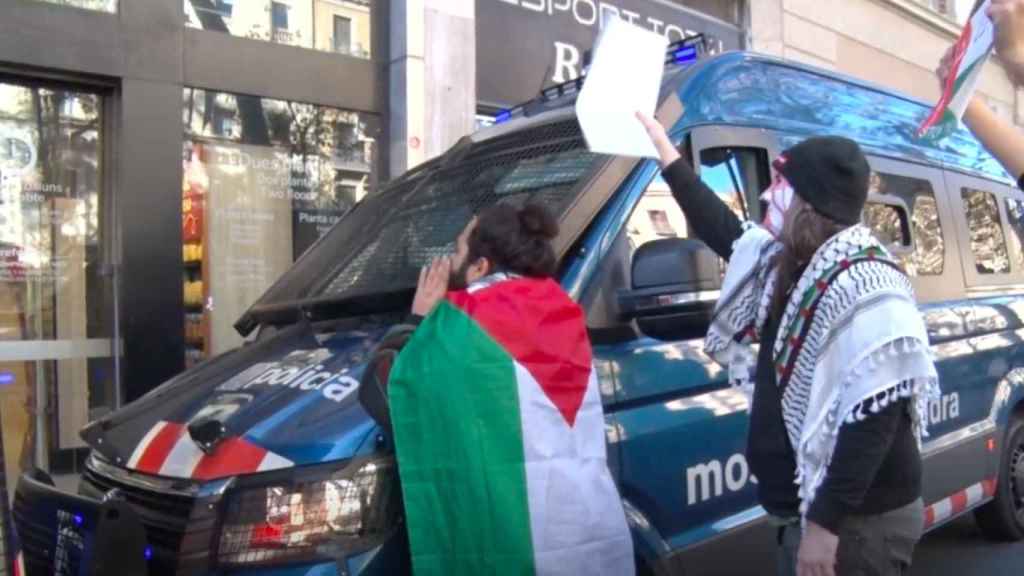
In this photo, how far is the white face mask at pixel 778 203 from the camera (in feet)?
8.11

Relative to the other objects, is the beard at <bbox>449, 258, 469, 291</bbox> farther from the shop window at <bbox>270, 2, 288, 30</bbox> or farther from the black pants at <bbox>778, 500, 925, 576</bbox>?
the shop window at <bbox>270, 2, 288, 30</bbox>

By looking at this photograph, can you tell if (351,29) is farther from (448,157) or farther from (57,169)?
(448,157)

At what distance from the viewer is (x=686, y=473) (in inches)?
123

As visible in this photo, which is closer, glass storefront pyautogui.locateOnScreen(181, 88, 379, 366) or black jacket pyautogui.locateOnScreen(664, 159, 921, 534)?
black jacket pyautogui.locateOnScreen(664, 159, 921, 534)

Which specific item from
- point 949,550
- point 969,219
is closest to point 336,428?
point 969,219

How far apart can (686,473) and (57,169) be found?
5.50 metres

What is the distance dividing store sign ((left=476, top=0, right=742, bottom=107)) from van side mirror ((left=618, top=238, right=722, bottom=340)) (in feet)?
19.8

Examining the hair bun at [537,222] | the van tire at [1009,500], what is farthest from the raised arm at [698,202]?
the van tire at [1009,500]


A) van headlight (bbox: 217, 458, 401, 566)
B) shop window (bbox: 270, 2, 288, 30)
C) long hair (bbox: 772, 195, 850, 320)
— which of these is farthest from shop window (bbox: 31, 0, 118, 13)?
long hair (bbox: 772, 195, 850, 320)

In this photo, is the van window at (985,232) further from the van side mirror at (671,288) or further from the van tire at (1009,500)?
the van side mirror at (671,288)

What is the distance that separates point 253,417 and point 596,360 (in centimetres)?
103

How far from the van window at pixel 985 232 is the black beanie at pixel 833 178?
125 inches

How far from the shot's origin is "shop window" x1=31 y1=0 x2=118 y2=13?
→ 6614mm

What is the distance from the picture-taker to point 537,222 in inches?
112
